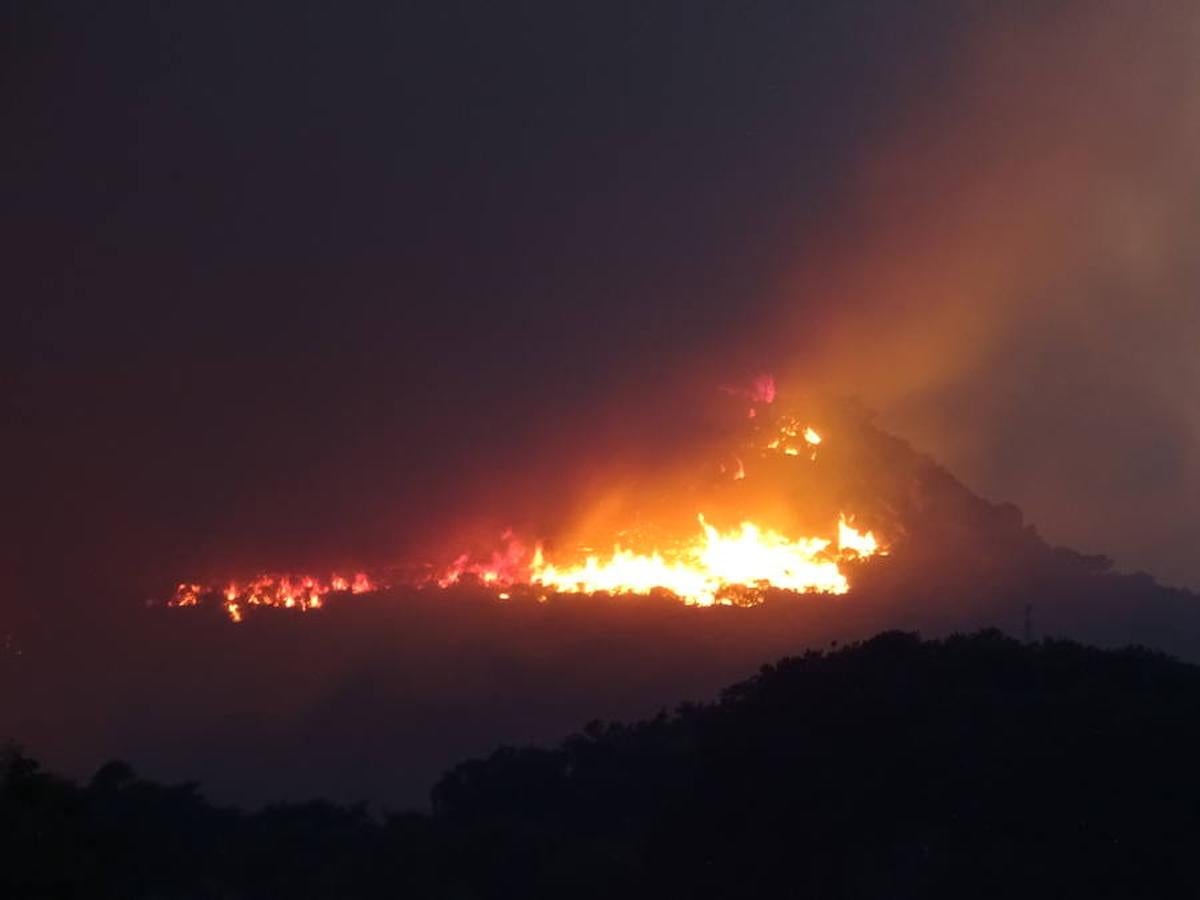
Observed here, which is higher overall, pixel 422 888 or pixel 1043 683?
pixel 1043 683

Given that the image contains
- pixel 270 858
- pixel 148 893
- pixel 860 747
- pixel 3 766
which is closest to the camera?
pixel 3 766

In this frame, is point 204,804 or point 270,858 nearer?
point 270,858

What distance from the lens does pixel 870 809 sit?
135ft

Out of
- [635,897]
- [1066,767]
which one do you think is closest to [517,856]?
[635,897]

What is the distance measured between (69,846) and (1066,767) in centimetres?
2028

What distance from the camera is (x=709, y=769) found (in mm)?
45625

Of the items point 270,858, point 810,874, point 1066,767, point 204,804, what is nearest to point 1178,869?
point 1066,767

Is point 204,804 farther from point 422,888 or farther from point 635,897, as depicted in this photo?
point 635,897

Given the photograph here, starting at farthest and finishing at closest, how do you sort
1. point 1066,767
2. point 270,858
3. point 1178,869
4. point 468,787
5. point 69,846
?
1. point 468,787
2. point 270,858
3. point 1066,767
4. point 1178,869
5. point 69,846

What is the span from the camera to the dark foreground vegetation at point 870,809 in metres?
36.8

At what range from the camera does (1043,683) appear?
45.5 m

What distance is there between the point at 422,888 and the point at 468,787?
59.1 feet

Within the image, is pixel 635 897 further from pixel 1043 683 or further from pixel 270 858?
pixel 270 858

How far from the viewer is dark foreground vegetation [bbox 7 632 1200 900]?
36781 millimetres
